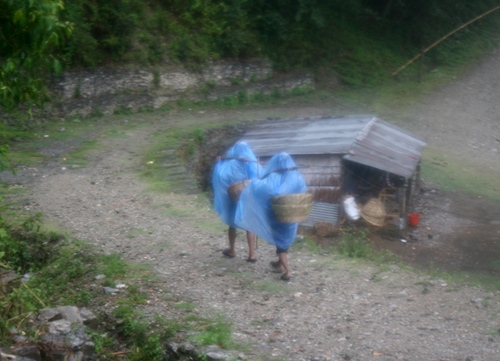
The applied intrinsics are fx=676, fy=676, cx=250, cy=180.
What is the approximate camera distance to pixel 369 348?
21.6 feet

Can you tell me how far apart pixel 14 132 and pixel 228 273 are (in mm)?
8605

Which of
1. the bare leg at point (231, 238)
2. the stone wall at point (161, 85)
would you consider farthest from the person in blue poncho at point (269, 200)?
the stone wall at point (161, 85)

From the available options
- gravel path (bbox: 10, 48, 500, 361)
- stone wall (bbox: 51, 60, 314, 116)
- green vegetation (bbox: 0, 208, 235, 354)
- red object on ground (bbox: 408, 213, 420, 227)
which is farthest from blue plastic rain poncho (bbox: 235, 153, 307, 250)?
stone wall (bbox: 51, 60, 314, 116)

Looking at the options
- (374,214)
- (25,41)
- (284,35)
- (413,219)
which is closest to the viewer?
(25,41)

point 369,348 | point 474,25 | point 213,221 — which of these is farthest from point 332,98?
point 369,348

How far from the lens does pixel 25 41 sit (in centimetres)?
581

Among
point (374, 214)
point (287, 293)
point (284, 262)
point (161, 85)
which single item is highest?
point (284, 262)

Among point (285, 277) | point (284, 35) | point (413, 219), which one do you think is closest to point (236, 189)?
point (285, 277)

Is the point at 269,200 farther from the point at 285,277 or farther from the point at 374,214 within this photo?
the point at 374,214

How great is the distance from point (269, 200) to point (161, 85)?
1186 cm

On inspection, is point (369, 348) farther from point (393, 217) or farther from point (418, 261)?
point (393, 217)

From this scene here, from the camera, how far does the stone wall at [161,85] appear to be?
1728cm

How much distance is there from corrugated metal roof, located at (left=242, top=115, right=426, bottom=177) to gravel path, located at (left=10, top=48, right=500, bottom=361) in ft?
12.2

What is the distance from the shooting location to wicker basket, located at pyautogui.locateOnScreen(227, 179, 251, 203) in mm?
8234
